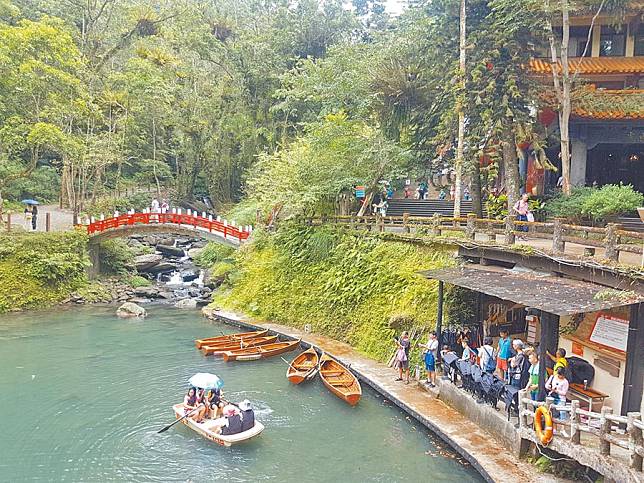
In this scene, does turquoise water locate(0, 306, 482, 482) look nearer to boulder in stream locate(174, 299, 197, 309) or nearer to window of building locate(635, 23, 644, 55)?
boulder in stream locate(174, 299, 197, 309)

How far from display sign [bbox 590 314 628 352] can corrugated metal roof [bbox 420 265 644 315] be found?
2.75 ft

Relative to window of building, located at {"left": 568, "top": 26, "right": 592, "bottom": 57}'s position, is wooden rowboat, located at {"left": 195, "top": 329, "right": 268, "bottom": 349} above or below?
below

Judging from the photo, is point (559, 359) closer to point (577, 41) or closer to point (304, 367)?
point (304, 367)

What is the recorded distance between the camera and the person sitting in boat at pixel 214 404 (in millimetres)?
14719

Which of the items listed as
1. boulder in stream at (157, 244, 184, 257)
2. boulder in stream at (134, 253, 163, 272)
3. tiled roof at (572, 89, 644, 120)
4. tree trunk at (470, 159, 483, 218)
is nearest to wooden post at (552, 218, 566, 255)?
tiled roof at (572, 89, 644, 120)

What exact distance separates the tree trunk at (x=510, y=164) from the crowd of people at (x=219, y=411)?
12.5 metres

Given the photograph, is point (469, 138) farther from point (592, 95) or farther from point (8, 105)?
point (8, 105)

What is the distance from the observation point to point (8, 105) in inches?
1099

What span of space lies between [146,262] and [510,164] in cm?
2623

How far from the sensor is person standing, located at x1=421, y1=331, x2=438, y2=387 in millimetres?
15922

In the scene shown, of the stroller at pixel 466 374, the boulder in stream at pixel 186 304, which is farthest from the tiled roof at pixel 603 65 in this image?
the boulder in stream at pixel 186 304

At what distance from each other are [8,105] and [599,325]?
94.9 feet

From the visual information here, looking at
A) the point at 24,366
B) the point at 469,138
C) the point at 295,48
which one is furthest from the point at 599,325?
→ the point at 295,48

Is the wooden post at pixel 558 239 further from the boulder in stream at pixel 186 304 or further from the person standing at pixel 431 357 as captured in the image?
the boulder in stream at pixel 186 304
